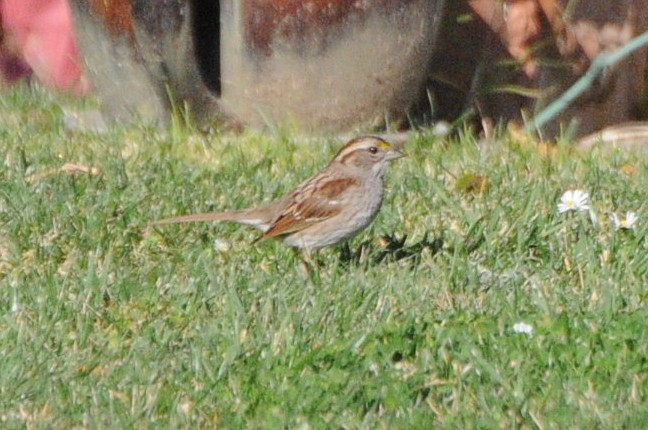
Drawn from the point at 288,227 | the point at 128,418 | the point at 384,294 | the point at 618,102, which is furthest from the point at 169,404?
the point at 618,102

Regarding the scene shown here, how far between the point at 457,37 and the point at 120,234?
3526mm

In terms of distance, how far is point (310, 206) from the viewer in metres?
6.72

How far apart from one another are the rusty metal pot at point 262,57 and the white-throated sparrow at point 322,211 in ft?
5.24

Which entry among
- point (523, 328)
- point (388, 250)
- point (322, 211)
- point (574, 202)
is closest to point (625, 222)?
point (574, 202)

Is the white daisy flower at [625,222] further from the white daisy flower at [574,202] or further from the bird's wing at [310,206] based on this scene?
the bird's wing at [310,206]

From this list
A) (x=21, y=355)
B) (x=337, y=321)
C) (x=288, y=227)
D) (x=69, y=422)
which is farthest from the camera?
(x=288, y=227)

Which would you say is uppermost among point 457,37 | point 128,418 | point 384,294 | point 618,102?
point 128,418

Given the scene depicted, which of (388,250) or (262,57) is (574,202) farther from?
(262,57)

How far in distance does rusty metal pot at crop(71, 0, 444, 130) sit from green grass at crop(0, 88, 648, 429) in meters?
0.39

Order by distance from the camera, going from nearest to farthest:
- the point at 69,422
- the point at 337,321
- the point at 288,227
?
the point at 69,422
the point at 337,321
the point at 288,227

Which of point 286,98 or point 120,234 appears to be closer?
point 120,234

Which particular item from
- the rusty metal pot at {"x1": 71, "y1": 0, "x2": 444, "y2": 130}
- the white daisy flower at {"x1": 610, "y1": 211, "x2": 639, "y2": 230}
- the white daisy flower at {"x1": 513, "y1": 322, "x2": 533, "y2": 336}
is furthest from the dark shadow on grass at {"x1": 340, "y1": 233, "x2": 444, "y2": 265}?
the rusty metal pot at {"x1": 71, "y1": 0, "x2": 444, "y2": 130}

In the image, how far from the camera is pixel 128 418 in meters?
4.69

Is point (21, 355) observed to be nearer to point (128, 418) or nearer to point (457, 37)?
point (128, 418)
